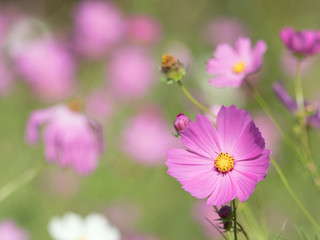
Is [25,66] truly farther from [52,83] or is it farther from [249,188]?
[249,188]

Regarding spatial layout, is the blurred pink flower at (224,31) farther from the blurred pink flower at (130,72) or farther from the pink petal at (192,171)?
the pink petal at (192,171)

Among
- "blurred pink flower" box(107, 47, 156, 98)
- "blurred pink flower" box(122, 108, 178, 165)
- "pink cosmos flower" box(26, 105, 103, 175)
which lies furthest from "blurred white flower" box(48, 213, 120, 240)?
"blurred pink flower" box(107, 47, 156, 98)

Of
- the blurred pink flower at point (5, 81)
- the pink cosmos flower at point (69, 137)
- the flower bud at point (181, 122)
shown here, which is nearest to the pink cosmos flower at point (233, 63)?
the flower bud at point (181, 122)

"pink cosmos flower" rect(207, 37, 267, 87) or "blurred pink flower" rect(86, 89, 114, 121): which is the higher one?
"blurred pink flower" rect(86, 89, 114, 121)

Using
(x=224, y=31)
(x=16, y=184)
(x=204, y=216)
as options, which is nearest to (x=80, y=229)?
(x=16, y=184)

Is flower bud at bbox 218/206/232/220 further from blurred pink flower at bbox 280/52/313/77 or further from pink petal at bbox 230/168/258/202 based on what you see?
blurred pink flower at bbox 280/52/313/77

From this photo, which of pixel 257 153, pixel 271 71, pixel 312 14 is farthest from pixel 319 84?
pixel 257 153
